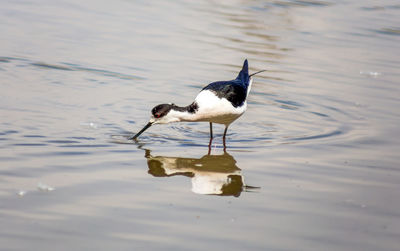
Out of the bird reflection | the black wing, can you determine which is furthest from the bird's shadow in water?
the black wing

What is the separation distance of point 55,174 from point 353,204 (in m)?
2.26

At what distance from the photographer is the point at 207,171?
5.75 m

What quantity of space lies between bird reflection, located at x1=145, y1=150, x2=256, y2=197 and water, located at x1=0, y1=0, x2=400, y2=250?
0.02 meters

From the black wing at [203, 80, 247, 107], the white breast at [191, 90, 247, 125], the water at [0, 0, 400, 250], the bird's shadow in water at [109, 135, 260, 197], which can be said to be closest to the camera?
the water at [0, 0, 400, 250]

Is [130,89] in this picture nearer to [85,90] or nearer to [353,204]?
[85,90]

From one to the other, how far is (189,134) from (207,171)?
4.52ft

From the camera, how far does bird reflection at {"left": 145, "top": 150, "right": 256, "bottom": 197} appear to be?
5179 mm

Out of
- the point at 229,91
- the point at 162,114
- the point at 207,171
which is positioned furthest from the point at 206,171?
the point at 229,91

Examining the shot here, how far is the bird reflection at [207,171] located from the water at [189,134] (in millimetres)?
20

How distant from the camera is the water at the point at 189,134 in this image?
4289mm

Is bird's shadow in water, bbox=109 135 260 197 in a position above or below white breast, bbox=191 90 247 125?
below

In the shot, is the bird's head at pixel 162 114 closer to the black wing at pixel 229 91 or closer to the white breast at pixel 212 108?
the white breast at pixel 212 108

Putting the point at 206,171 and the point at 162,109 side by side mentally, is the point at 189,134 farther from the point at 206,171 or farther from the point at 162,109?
the point at 206,171

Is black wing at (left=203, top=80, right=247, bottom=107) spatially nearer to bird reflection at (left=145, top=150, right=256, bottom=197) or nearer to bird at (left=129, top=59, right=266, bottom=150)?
bird at (left=129, top=59, right=266, bottom=150)
